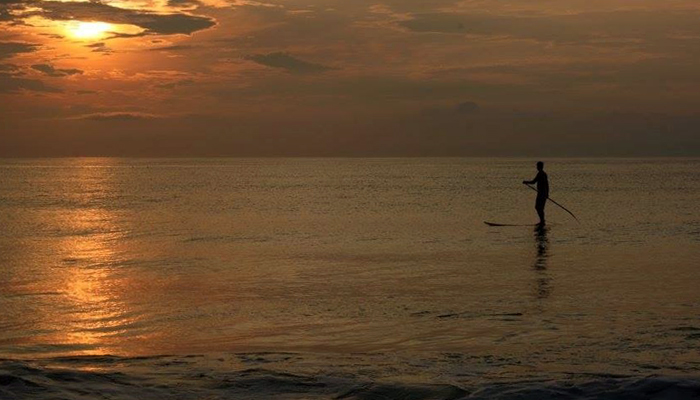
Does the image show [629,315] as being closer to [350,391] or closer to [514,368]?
[514,368]

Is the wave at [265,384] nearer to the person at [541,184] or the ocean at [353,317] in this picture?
the ocean at [353,317]

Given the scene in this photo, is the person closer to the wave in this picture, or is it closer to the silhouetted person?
the silhouetted person

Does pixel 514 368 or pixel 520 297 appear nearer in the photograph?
pixel 514 368

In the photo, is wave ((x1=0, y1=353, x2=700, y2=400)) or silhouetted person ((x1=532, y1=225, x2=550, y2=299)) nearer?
wave ((x1=0, y1=353, x2=700, y2=400))

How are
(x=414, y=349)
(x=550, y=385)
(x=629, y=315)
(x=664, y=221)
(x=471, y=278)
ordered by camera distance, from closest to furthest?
(x=550, y=385) → (x=414, y=349) → (x=629, y=315) → (x=471, y=278) → (x=664, y=221)

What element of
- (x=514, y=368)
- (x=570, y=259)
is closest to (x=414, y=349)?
(x=514, y=368)

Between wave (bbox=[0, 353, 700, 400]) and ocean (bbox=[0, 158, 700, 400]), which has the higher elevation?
wave (bbox=[0, 353, 700, 400])

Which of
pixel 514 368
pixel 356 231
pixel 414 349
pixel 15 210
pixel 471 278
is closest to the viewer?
pixel 514 368

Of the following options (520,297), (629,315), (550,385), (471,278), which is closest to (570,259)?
(471,278)

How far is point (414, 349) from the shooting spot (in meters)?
10.0

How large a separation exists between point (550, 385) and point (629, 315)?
Result: 477 centimetres

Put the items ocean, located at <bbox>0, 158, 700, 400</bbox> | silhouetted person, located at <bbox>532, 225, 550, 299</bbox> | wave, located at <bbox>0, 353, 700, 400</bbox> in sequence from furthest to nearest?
silhouetted person, located at <bbox>532, 225, 550, 299</bbox> → ocean, located at <bbox>0, 158, 700, 400</bbox> → wave, located at <bbox>0, 353, 700, 400</bbox>

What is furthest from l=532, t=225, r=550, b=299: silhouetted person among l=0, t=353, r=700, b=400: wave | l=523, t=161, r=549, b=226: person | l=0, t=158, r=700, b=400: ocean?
l=0, t=353, r=700, b=400: wave

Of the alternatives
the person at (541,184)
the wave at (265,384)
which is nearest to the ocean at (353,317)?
the wave at (265,384)
